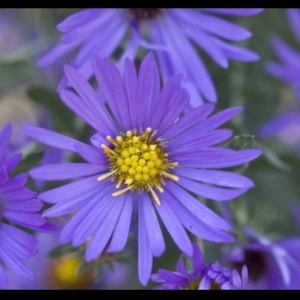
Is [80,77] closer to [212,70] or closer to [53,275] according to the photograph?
[212,70]

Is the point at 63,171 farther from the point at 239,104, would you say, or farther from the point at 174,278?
the point at 239,104

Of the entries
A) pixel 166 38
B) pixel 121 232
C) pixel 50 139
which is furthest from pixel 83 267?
pixel 166 38

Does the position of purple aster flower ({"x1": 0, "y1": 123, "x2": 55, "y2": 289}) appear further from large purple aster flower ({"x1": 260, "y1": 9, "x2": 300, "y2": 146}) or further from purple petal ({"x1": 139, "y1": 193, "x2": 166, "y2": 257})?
large purple aster flower ({"x1": 260, "y1": 9, "x2": 300, "y2": 146})

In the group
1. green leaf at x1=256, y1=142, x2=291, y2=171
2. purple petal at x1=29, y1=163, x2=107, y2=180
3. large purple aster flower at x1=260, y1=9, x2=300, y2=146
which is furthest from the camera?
large purple aster flower at x1=260, y1=9, x2=300, y2=146

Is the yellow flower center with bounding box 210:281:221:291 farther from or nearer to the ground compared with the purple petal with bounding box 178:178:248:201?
nearer to the ground

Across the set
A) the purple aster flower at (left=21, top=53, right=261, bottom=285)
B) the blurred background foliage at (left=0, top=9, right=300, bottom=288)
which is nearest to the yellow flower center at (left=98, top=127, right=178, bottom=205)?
the purple aster flower at (left=21, top=53, right=261, bottom=285)

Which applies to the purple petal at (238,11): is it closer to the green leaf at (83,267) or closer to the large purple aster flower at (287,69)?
the large purple aster flower at (287,69)
